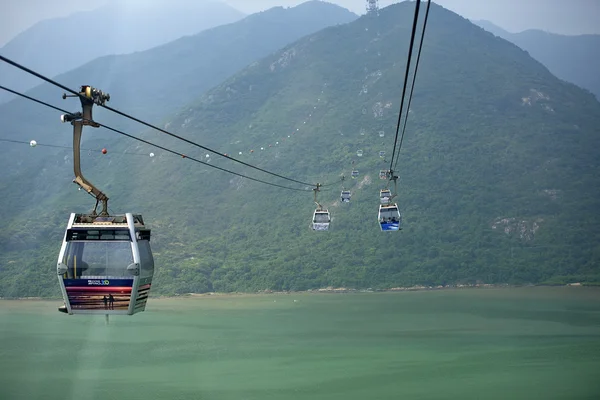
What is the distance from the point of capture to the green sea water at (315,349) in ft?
195

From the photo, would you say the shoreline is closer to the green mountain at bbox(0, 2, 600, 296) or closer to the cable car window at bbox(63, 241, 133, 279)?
the green mountain at bbox(0, 2, 600, 296)

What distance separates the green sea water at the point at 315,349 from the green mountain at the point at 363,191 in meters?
12.4

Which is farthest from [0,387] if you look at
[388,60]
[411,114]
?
[388,60]

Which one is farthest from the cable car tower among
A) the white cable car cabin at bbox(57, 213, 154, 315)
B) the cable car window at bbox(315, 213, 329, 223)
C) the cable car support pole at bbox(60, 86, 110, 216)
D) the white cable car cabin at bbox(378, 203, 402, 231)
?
the cable car window at bbox(315, 213, 329, 223)

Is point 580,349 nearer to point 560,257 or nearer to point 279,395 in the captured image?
point 279,395

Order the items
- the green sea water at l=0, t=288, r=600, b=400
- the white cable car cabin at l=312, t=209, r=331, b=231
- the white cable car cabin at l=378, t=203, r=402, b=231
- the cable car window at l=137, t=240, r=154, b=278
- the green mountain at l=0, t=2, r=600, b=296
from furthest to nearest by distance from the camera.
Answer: the green mountain at l=0, t=2, r=600, b=296 → the green sea water at l=0, t=288, r=600, b=400 → the white cable car cabin at l=312, t=209, r=331, b=231 → the white cable car cabin at l=378, t=203, r=402, b=231 → the cable car window at l=137, t=240, r=154, b=278

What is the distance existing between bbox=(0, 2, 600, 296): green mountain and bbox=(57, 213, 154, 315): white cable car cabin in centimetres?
11920

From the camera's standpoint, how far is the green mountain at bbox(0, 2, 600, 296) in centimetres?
14250

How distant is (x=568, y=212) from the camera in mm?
149875

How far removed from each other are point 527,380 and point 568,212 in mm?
93828

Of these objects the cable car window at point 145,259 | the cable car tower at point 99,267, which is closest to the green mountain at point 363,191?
the cable car window at point 145,259

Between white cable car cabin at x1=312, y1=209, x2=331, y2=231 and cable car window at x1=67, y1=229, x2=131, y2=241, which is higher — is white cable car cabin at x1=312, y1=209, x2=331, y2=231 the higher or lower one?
the higher one

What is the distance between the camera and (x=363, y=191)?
15450 centimetres

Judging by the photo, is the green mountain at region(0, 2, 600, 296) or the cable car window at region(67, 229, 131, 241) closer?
the cable car window at region(67, 229, 131, 241)
